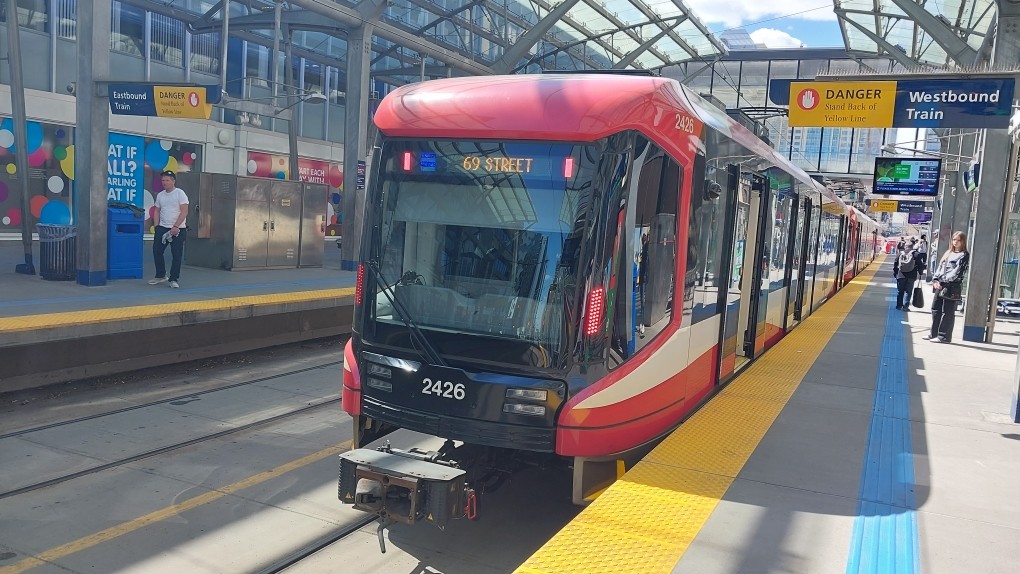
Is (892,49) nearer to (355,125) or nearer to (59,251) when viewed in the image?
(355,125)

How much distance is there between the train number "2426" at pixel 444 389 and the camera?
472cm

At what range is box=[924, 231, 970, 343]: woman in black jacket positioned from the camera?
A: 454 inches

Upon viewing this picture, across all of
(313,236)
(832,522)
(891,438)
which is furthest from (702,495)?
(313,236)

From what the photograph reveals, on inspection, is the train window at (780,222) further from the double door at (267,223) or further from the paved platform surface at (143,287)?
the double door at (267,223)

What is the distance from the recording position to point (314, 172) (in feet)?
87.1

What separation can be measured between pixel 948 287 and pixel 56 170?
59.9 ft

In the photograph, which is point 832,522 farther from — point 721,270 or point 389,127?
point 389,127

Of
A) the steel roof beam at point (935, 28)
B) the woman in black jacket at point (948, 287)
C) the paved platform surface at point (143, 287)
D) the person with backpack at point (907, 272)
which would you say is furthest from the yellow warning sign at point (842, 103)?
the paved platform surface at point (143, 287)

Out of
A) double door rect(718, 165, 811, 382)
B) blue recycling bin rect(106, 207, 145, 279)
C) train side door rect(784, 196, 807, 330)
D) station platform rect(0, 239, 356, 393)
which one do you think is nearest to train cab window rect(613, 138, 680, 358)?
double door rect(718, 165, 811, 382)

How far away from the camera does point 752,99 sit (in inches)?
1495

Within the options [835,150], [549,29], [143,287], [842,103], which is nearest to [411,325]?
[842,103]

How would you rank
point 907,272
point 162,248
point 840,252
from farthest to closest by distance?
point 840,252, point 907,272, point 162,248

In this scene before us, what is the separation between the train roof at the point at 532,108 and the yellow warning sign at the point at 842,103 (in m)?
6.34

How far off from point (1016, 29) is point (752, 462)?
9.93 metres
